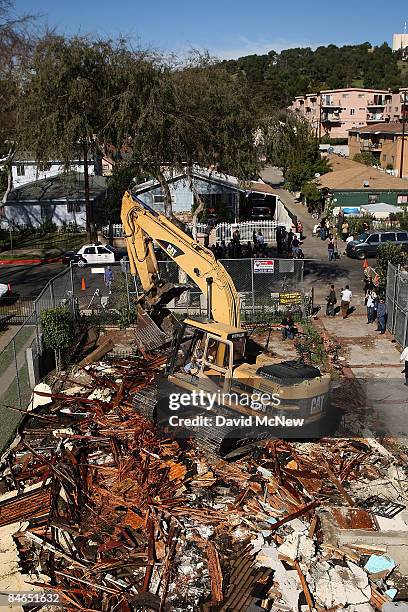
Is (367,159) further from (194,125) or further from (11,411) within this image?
(11,411)

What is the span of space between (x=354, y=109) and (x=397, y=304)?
7965cm

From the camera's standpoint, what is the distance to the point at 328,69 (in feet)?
489

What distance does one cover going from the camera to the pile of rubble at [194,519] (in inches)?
387

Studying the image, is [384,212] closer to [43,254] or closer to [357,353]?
[43,254]

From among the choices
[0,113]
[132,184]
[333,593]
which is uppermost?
[0,113]

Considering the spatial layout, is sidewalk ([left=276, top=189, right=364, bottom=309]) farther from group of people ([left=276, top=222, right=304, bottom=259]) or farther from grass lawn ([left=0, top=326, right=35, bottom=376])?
grass lawn ([left=0, top=326, right=35, bottom=376])

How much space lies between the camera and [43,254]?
38.4 m

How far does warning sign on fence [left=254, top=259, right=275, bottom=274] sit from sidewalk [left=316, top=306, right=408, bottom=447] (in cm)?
264

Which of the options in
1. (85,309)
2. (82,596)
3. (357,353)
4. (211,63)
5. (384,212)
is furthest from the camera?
(384,212)

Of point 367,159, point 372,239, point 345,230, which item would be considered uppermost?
point 367,159

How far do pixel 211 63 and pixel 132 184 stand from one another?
1298 cm

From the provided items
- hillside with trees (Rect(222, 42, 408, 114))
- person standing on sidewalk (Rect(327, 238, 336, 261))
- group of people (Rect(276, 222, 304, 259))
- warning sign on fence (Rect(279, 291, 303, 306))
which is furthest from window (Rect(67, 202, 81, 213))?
hillside with trees (Rect(222, 42, 408, 114))

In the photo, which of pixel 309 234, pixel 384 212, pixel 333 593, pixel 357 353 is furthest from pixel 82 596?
pixel 384 212

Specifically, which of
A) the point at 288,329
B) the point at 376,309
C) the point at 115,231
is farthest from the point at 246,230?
the point at 288,329
